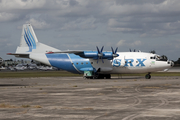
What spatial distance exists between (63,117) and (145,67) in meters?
43.3

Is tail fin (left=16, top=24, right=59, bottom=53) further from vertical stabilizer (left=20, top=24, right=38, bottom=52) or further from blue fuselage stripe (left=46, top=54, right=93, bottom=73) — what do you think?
blue fuselage stripe (left=46, top=54, right=93, bottom=73)

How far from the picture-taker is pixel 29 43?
64125 mm

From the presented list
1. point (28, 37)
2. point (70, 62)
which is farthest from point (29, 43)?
point (70, 62)

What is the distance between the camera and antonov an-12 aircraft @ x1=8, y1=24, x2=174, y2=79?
2176 inches

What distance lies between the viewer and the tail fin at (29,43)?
6300 centimetres

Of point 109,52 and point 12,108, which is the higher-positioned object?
point 109,52

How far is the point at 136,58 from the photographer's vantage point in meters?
55.5

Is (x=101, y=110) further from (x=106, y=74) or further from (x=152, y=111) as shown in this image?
(x=106, y=74)

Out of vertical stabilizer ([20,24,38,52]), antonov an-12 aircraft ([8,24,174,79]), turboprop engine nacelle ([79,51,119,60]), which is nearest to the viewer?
antonov an-12 aircraft ([8,24,174,79])

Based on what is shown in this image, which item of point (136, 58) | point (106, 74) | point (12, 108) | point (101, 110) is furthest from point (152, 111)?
point (106, 74)

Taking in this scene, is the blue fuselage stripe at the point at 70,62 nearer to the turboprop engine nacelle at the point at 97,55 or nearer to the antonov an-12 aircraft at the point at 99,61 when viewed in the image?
the antonov an-12 aircraft at the point at 99,61

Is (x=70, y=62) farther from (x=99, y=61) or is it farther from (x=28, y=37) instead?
(x=28, y=37)

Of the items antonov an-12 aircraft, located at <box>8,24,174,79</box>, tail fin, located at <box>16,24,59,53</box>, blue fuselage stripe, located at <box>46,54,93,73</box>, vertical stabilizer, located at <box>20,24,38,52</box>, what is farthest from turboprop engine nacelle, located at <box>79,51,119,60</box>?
vertical stabilizer, located at <box>20,24,38,52</box>

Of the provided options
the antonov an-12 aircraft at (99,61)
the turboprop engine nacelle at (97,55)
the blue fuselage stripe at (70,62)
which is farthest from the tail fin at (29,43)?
the turboprop engine nacelle at (97,55)
